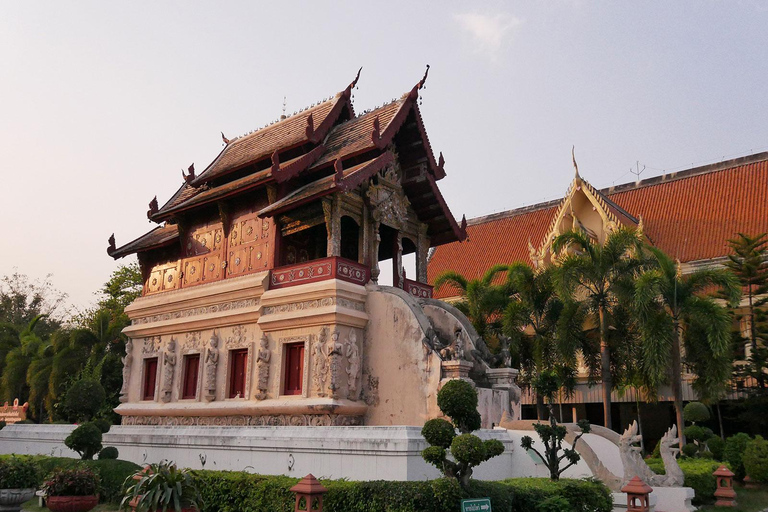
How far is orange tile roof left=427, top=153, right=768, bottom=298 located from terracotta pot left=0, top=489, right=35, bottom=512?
15.5m

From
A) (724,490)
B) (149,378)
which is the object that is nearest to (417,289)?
(149,378)

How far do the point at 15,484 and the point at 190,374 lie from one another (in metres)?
8.00

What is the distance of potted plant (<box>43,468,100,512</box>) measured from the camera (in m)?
9.70

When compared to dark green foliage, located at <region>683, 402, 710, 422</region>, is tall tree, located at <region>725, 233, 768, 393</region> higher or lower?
higher

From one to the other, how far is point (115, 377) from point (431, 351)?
15.6 metres

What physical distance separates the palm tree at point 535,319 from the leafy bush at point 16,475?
12.5 meters

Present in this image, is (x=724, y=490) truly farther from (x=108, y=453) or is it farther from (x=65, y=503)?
(x=108, y=453)

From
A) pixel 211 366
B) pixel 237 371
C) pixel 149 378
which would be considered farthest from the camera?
pixel 149 378

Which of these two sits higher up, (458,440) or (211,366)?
(211,366)

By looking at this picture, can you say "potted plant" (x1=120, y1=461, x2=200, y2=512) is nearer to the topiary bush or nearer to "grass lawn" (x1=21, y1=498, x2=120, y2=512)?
"grass lawn" (x1=21, y1=498, x2=120, y2=512)

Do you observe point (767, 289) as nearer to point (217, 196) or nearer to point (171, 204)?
point (217, 196)

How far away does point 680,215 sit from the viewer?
27516mm

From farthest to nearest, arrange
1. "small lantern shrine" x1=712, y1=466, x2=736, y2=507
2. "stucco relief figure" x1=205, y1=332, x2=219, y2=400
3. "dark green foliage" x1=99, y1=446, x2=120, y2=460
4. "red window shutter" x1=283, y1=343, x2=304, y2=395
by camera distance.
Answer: "stucco relief figure" x1=205, y1=332, x2=219, y2=400
"red window shutter" x1=283, y1=343, x2=304, y2=395
"dark green foliage" x1=99, y1=446, x2=120, y2=460
"small lantern shrine" x1=712, y1=466, x2=736, y2=507

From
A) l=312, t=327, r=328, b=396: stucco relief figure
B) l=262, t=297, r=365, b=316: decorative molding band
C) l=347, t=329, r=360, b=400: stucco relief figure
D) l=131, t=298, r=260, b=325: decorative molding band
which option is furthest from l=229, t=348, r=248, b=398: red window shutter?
l=347, t=329, r=360, b=400: stucco relief figure
